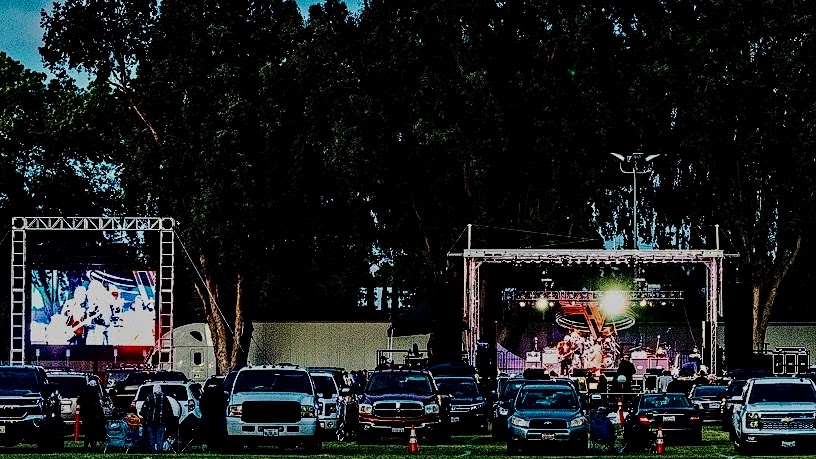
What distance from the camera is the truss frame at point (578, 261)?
183ft

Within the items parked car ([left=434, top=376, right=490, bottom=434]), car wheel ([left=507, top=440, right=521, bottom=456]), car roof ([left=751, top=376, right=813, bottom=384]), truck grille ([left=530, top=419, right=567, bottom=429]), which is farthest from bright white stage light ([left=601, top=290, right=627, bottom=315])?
car wheel ([left=507, top=440, right=521, bottom=456])

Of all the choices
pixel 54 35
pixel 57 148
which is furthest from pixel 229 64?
pixel 57 148

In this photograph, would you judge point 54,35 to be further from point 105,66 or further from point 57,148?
point 57,148

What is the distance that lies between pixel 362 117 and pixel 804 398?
31.0 meters

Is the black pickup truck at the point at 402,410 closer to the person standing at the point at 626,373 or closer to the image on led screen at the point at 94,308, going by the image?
the person standing at the point at 626,373

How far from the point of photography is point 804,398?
1217 inches

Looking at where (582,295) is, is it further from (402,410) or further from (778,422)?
(778,422)

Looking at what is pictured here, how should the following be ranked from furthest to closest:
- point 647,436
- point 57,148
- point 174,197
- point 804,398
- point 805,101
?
point 57,148 → point 174,197 → point 805,101 → point 647,436 → point 804,398

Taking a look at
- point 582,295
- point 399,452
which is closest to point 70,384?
point 399,452

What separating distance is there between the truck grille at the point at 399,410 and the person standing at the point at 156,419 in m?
5.28

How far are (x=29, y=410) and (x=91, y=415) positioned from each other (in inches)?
151

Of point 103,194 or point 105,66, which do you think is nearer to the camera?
point 105,66

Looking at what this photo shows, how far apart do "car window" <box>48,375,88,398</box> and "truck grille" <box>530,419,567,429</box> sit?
11.4 meters

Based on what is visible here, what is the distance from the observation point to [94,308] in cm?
5572
